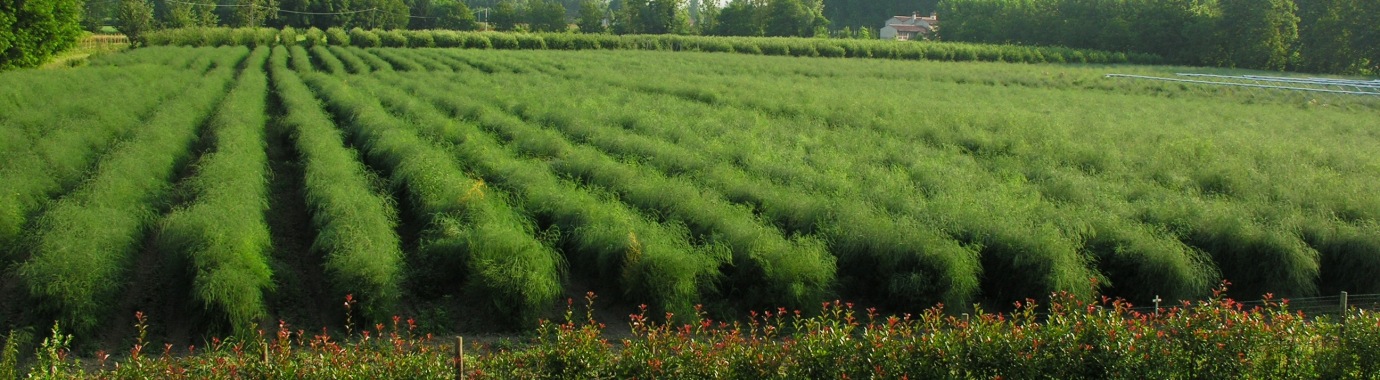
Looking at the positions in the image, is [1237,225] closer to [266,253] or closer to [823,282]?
[823,282]

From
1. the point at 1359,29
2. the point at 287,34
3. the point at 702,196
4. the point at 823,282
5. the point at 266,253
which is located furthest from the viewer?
the point at 287,34

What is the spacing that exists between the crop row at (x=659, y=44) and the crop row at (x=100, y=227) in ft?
160

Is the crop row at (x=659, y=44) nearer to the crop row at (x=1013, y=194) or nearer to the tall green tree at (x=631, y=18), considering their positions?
the tall green tree at (x=631, y=18)

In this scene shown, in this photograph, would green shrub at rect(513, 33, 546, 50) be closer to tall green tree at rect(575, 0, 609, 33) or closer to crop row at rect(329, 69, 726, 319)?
tall green tree at rect(575, 0, 609, 33)

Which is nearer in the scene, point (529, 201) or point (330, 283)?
point (330, 283)

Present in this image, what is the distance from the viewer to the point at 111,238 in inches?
400

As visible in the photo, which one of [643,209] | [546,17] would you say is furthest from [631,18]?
[643,209]

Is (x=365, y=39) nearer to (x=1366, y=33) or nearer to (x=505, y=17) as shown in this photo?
(x=505, y=17)

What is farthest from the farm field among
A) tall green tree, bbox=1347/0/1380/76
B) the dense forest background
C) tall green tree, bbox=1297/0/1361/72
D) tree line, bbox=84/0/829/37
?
tree line, bbox=84/0/829/37

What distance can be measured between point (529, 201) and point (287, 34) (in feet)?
204

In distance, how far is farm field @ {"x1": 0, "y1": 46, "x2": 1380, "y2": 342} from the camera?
9.84 m

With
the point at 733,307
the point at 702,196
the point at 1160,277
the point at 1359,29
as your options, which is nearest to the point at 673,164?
the point at 702,196

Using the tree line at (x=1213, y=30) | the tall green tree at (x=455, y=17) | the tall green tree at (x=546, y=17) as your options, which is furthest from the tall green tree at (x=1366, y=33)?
the tall green tree at (x=455, y=17)

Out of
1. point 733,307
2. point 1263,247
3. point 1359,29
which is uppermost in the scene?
point 1359,29
